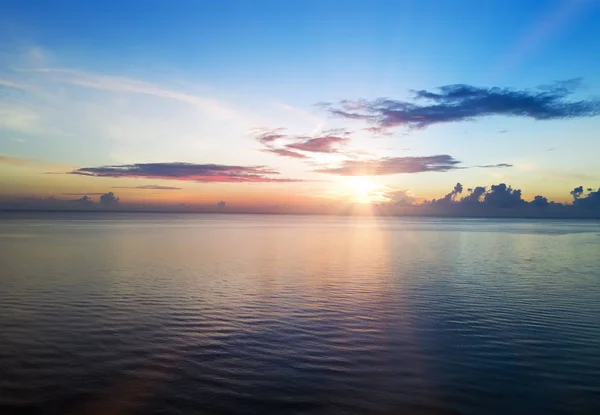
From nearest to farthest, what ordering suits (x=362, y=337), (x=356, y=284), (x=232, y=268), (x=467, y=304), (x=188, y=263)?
(x=362, y=337), (x=467, y=304), (x=356, y=284), (x=232, y=268), (x=188, y=263)

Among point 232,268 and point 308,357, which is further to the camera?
point 232,268

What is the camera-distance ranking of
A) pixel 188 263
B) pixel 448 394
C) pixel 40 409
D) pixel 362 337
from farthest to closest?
pixel 188 263, pixel 362 337, pixel 448 394, pixel 40 409

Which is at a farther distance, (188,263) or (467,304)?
(188,263)

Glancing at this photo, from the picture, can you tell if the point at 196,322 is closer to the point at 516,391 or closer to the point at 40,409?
the point at 40,409

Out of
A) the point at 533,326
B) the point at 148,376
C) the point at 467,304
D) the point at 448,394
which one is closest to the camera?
the point at 448,394

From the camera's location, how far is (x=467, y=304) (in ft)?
96.1

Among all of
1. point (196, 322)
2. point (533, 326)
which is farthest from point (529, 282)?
point (196, 322)

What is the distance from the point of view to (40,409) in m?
13.5

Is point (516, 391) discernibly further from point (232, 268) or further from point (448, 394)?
point (232, 268)

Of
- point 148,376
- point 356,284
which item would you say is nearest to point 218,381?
point 148,376

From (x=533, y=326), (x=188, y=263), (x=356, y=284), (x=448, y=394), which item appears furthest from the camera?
(x=188, y=263)

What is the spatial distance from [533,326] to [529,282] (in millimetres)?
16560

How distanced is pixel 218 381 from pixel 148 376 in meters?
2.66

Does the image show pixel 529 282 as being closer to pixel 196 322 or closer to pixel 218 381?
pixel 196 322
